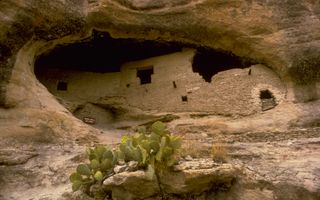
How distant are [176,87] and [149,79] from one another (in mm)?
1266

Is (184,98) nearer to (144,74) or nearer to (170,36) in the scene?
(170,36)

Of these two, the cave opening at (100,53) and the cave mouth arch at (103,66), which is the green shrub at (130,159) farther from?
the cave opening at (100,53)

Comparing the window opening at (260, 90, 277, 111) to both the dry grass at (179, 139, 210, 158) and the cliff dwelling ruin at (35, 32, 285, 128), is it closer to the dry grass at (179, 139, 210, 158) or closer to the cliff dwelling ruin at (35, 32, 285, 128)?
the cliff dwelling ruin at (35, 32, 285, 128)

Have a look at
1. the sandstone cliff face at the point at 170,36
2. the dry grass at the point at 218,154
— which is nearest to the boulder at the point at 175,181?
the dry grass at the point at 218,154

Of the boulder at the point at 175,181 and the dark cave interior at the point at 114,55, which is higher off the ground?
the dark cave interior at the point at 114,55

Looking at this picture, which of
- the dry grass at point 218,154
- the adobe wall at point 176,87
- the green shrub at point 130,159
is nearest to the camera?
the green shrub at point 130,159

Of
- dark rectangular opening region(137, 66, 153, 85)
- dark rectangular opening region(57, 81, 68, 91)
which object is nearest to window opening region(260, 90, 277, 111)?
dark rectangular opening region(137, 66, 153, 85)

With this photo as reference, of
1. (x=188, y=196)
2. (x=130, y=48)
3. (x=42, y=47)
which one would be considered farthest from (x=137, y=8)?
(x=188, y=196)

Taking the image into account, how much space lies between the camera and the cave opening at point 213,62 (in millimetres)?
11727

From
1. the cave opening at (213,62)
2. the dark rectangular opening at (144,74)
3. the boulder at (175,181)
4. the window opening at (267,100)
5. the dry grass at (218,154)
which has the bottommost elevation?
the boulder at (175,181)

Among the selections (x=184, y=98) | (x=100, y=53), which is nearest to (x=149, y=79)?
(x=100, y=53)

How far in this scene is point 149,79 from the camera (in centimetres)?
1226

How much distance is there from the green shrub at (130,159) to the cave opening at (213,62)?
5.12 m

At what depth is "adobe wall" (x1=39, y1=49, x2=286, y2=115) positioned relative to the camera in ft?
34.8
